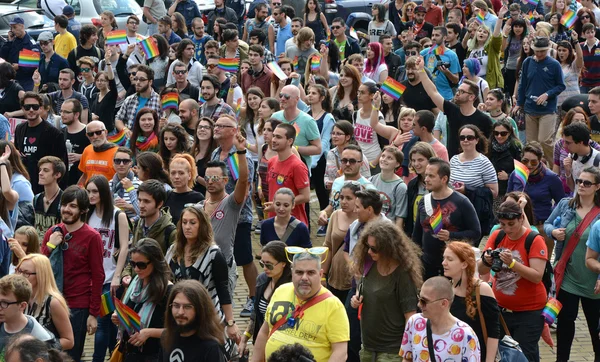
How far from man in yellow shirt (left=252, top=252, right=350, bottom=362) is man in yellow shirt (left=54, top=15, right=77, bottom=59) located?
493 inches

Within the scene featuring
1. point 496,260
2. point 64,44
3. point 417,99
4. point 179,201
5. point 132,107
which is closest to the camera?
point 496,260

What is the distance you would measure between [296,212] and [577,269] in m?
2.72

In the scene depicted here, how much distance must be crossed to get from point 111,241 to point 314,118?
4338 mm

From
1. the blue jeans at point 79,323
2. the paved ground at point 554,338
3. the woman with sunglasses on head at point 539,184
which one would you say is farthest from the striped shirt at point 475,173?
the blue jeans at point 79,323

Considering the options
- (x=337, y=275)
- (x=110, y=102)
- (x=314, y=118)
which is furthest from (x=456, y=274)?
(x=110, y=102)

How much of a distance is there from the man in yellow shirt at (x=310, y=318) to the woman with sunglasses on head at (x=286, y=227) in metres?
2.03

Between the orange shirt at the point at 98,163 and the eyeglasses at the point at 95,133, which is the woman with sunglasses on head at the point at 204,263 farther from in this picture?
the eyeglasses at the point at 95,133

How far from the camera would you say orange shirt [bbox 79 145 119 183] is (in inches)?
424

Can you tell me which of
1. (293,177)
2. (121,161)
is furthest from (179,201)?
(293,177)

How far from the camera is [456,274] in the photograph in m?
6.86

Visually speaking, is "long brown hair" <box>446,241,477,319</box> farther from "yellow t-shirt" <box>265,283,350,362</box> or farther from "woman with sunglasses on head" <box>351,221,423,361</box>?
"yellow t-shirt" <box>265,283,350,362</box>

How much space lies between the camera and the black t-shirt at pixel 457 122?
1165cm

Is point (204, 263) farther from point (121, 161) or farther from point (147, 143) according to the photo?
point (147, 143)

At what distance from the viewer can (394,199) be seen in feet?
31.8
